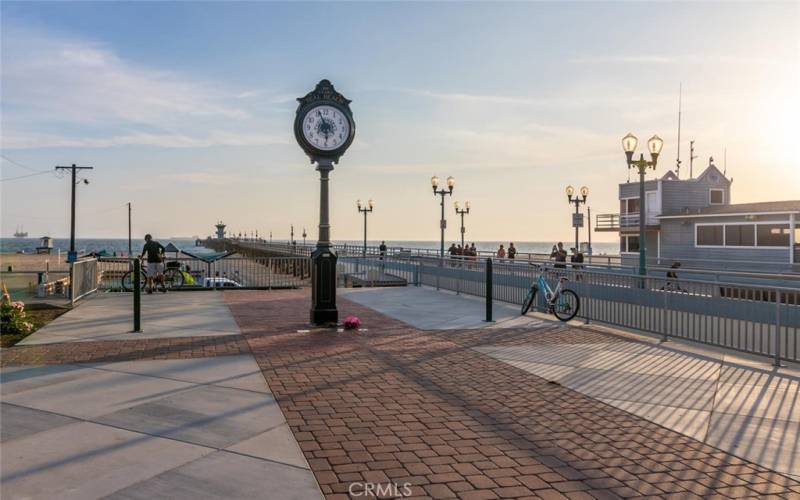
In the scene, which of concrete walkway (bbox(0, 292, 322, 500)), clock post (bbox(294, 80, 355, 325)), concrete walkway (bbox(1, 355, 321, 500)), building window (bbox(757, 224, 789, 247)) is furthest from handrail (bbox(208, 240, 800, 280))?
concrete walkway (bbox(1, 355, 321, 500))

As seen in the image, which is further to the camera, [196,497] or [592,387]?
[592,387]

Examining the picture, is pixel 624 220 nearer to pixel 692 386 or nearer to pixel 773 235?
pixel 773 235

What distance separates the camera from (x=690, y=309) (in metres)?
10.3

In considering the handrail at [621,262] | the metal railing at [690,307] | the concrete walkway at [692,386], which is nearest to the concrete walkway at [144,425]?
the concrete walkway at [692,386]

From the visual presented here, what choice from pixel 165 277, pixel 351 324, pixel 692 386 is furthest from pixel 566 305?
pixel 165 277

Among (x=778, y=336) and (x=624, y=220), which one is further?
(x=624, y=220)

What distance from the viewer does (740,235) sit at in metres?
35.6

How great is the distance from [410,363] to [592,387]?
2494 millimetres

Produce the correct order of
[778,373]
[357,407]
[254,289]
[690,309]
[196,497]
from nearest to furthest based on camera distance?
[196,497] < [357,407] < [778,373] < [690,309] < [254,289]

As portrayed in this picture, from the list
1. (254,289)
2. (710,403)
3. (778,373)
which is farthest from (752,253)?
(710,403)

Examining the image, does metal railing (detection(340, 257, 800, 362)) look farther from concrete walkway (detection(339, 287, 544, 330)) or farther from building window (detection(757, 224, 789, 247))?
building window (detection(757, 224, 789, 247))

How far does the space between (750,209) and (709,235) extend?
11.0 ft

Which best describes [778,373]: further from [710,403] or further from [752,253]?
[752,253]

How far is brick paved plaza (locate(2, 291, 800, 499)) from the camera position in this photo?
14.7ft
